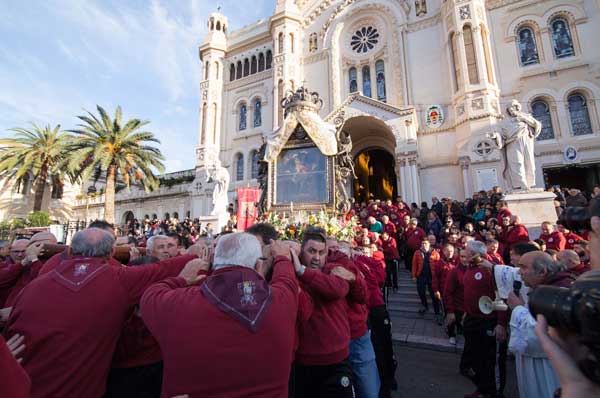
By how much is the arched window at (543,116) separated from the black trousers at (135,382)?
18.2 meters

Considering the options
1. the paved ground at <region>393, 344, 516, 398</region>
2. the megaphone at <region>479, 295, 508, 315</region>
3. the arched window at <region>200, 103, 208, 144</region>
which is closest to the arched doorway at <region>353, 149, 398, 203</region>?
the arched window at <region>200, 103, 208, 144</region>

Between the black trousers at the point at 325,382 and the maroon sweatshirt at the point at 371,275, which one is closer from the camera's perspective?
the black trousers at the point at 325,382

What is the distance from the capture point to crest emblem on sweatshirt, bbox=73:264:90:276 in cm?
189

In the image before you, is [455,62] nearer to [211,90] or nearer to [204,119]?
[211,90]

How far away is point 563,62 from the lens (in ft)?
46.3

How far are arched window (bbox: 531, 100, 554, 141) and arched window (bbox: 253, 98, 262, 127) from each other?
17.2 meters

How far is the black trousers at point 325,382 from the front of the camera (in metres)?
2.17

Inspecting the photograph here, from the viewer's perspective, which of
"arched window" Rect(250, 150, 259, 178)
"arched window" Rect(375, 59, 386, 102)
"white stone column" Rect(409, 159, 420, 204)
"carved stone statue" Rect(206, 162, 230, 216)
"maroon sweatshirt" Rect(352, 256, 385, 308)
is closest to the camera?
"maroon sweatshirt" Rect(352, 256, 385, 308)

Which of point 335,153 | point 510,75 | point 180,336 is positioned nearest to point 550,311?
point 180,336

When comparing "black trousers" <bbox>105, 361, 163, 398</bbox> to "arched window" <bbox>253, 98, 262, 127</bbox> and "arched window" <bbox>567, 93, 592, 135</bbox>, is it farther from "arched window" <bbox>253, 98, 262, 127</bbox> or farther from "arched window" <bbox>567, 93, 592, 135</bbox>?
"arched window" <bbox>253, 98, 262, 127</bbox>

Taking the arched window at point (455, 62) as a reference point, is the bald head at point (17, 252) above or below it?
below

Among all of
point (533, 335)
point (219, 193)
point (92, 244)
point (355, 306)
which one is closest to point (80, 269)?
point (92, 244)

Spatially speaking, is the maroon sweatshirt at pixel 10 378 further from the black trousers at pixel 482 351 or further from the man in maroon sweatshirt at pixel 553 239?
the man in maroon sweatshirt at pixel 553 239

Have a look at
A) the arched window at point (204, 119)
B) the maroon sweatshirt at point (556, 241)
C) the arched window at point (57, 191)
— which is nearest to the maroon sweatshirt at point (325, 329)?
the maroon sweatshirt at point (556, 241)
